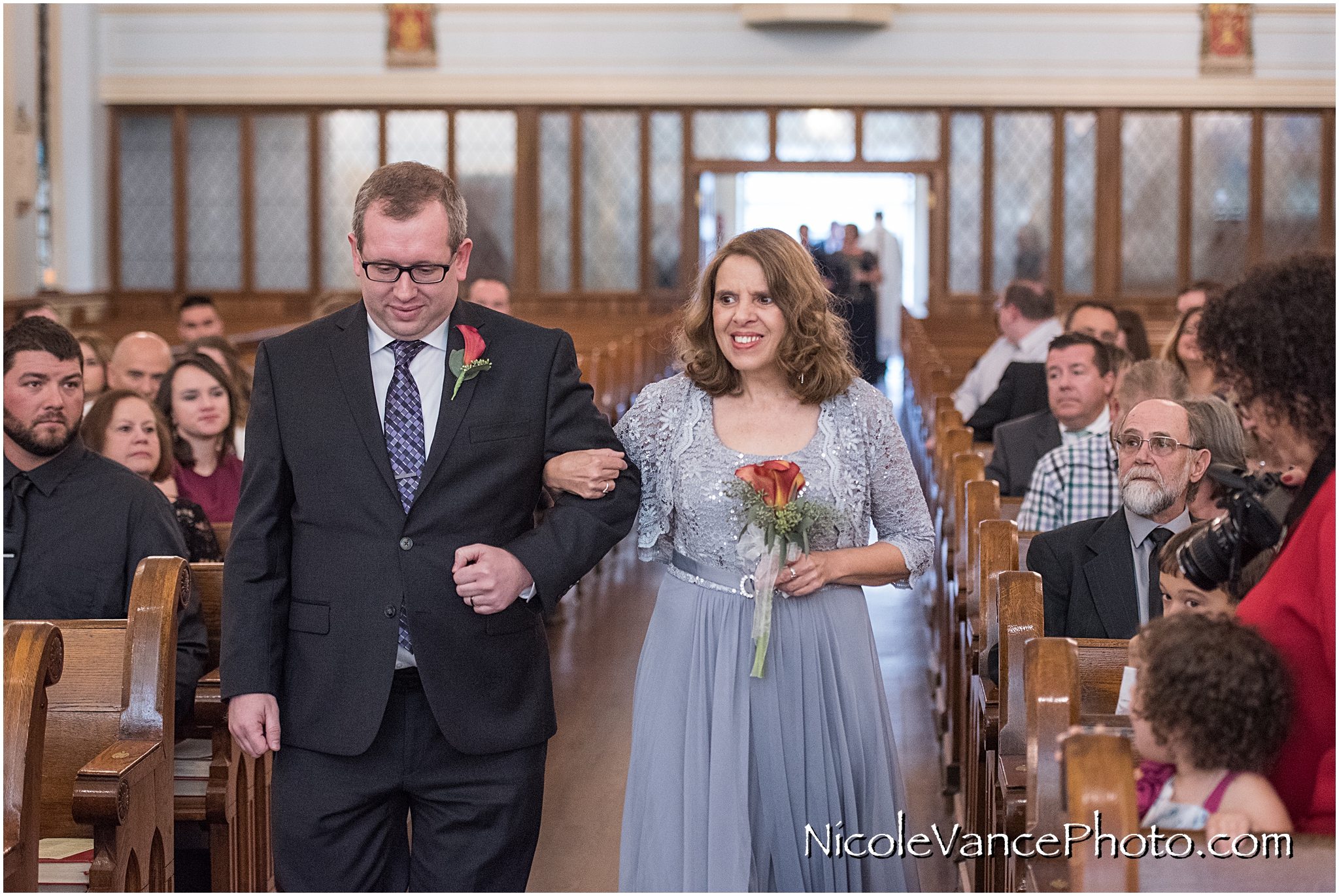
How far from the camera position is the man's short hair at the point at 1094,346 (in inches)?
216

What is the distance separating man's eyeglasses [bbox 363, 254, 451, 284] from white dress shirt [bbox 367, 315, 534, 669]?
15cm

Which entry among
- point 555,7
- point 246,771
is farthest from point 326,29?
point 246,771

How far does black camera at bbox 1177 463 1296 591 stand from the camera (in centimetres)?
180

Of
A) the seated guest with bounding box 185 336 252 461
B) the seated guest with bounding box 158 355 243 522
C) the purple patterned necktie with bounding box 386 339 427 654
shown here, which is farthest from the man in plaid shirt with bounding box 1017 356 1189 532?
the seated guest with bounding box 185 336 252 461

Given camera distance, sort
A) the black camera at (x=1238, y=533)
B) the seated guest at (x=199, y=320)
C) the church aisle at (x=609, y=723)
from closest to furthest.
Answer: the black camera at (x=1238, y=533)
the church aisle at (x=609, y=723)
the seated guest at (x=199, y=320)

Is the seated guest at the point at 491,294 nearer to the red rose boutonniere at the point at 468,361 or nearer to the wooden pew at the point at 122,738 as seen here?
the wooden pew at the point at 122,738

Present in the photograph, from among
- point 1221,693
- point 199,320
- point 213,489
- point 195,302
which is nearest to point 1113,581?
point 1221,693

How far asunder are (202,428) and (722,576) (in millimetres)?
2657

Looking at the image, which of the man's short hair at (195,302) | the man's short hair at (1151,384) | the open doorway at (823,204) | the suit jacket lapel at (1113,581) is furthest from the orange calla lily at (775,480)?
the open doorway at (823,204)

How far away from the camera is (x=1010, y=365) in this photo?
7258 mm

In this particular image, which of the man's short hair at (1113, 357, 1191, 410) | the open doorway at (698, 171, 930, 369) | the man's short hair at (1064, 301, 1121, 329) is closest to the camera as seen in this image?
the man's short hair at (1113, 357, 1191, 410)

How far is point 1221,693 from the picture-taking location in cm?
160

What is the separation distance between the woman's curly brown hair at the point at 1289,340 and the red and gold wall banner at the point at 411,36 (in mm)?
15077

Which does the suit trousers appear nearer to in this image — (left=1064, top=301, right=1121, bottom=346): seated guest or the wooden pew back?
the wooden pew back
